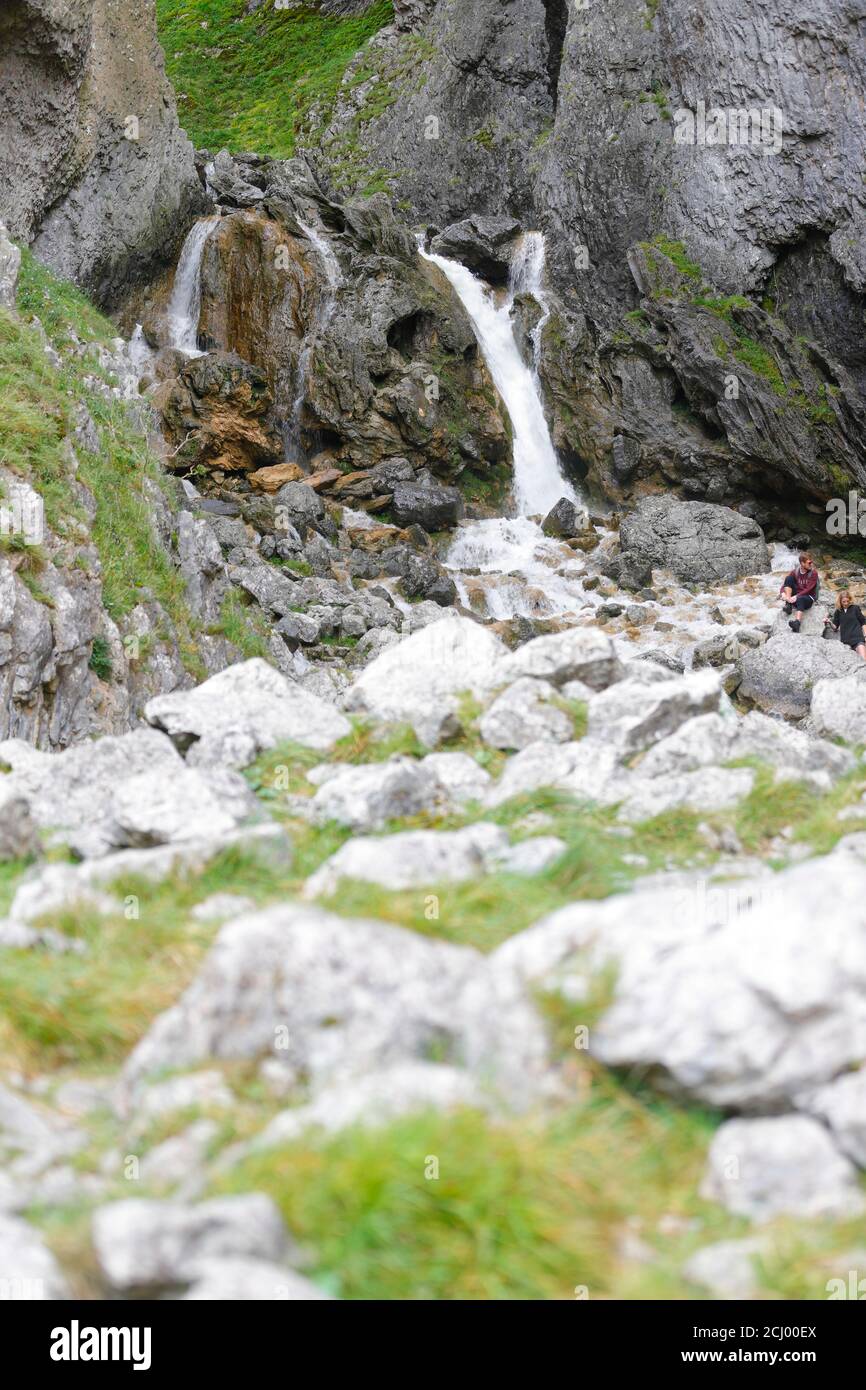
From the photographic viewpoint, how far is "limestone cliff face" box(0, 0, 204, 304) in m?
22.9

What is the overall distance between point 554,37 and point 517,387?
1814 centimetres

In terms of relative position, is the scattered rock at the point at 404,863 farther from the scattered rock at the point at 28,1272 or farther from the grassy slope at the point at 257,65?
the grassy slope at the point at 257,65

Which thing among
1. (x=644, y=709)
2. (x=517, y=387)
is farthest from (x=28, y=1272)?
(x=517, y=387)

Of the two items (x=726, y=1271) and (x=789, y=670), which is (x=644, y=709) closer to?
(x=726, y=1271)

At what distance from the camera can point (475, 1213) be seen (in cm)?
275

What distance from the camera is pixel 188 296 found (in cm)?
2992

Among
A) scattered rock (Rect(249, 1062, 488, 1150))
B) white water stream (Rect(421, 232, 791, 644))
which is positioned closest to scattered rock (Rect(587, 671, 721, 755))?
scattered rock (Rect(249, 1062, 488, 1150))

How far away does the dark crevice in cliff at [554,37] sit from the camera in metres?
38.8

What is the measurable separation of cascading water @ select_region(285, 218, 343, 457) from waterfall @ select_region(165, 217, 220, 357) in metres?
2.99

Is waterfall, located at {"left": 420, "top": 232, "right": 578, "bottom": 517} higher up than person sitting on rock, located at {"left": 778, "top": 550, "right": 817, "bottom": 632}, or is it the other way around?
waterfall, located at {"left": 420, "top": 232, "right": 578, "bottom": 517}

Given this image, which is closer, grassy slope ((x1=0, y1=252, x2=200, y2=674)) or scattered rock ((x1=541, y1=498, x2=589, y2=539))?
grassy slope ((x1=0, y1=252, x2=200, y2=674))

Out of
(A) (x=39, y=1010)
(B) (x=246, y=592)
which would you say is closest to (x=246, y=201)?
(B) (x=246, y=592)

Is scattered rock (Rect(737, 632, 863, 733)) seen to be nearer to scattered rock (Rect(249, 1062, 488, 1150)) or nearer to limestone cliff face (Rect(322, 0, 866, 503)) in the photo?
limestone cliff face (Rect(322, 0, 866, 503))

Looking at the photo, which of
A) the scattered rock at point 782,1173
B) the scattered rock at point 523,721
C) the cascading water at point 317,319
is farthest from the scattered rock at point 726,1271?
the cascading water at point 317,319
